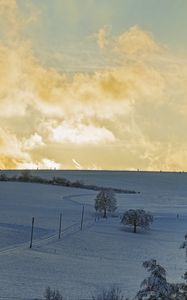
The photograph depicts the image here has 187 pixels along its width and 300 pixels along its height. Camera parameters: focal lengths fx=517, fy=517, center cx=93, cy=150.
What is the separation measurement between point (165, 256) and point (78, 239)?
13.4 metres

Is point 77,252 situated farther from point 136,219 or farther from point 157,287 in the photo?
point 157,287

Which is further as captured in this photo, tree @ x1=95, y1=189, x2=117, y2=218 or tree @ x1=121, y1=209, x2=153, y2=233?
tree @ x1=95, y1=189, x2=117, y2=218

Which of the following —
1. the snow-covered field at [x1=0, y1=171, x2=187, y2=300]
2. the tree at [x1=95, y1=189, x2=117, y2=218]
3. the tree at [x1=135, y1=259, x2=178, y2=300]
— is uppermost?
the tree at [x1=95, y1=189, x2=117, y2=218]

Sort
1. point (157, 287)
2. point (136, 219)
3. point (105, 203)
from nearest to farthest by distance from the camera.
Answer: point (157, 287), point (136, 219), point (105, 203)

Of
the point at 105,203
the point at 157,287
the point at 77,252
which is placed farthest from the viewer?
the point at 105,203

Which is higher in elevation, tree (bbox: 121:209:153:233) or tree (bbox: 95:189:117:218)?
tree (bbox: 95:189:117:218)

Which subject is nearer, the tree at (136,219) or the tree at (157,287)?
the tree at (157,287)

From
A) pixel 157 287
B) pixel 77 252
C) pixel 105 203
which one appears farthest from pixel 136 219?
pixel 157 287

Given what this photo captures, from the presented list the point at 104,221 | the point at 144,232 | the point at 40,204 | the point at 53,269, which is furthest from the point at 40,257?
the point at 40,204

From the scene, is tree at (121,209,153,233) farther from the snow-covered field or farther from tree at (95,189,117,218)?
tree at (95,189,117,218)

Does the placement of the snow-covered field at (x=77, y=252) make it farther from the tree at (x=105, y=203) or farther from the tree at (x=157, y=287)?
the tree at (x=157, y=287)

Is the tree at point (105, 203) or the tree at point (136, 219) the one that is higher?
the tree at point (105, 203)

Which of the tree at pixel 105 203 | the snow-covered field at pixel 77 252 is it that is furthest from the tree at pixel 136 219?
the tree at pixel 105 203

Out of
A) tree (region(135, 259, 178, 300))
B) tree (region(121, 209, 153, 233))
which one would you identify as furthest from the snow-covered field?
tree (region(135, 259, 178, 300))
